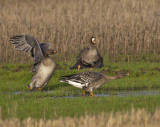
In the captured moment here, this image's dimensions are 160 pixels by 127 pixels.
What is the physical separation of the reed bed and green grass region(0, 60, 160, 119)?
1837 mm

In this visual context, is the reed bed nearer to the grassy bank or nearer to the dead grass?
the grassy bank

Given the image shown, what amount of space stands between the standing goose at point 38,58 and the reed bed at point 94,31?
7208mm

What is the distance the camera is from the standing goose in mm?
12722

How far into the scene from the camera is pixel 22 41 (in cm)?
1298

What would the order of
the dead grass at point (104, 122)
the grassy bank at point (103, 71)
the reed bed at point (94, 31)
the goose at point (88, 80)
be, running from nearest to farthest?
1. the dead grass at point (104, 122)
2. the goose at point (88, 80)
3. the grassy bank at point (103, 71)
4. the reed bed at point (94, 31)

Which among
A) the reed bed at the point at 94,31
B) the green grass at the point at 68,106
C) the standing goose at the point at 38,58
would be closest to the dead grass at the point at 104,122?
the green grass at the point at 68,106

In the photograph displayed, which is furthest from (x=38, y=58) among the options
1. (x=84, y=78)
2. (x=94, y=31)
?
(x=94, y=31)

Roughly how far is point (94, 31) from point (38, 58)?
840 centimetres

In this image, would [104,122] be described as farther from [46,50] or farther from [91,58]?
[91,58]

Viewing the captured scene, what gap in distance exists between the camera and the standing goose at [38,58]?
1272 centimetres

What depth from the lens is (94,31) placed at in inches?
826

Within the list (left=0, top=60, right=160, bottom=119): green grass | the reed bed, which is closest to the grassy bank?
(left=0, top=60, right=160, bottom=119): green grass

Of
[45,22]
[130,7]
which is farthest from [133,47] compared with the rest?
[45,22]

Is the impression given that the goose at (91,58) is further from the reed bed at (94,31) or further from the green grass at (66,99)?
the reed bed at (94,31)
